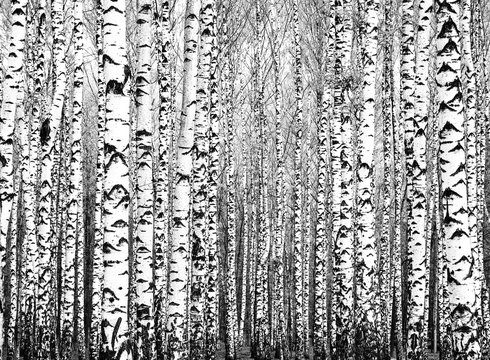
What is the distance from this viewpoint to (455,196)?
250 inches

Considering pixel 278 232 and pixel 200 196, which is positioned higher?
pixel 200 196

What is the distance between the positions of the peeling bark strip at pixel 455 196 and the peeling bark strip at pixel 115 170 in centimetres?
328

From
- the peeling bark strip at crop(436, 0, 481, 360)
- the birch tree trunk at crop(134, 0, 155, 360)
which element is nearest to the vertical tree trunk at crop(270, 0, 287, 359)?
the birch tree trunk at crop(134, 0, 155, 360)

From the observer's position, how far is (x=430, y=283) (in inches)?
1024

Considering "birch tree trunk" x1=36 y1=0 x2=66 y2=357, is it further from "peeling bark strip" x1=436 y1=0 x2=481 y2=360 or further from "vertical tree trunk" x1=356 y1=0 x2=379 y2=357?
"peeling bark strip" x1=436 y1=0 x2=481 y2=360

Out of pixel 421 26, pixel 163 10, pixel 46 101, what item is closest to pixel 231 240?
pixel 46 101

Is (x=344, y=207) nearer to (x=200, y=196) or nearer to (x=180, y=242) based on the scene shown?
(x=200, y=196)

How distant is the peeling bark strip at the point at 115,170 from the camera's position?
6141 millimetres

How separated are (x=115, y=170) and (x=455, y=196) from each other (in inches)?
138

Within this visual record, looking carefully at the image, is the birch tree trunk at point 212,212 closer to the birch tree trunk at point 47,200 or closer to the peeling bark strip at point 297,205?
the birch tree trunk at point 47,200

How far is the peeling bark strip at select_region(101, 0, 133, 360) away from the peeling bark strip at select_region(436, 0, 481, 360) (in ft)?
10.8

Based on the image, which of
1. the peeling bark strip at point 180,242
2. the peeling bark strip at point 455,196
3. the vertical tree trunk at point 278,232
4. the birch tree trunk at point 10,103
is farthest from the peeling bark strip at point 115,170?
the vertical tree trunk at point 278,232

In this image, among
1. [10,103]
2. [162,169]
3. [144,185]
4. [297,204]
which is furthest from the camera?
[297,204]

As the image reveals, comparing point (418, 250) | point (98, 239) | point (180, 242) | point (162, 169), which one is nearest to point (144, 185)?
point (180, 242)
